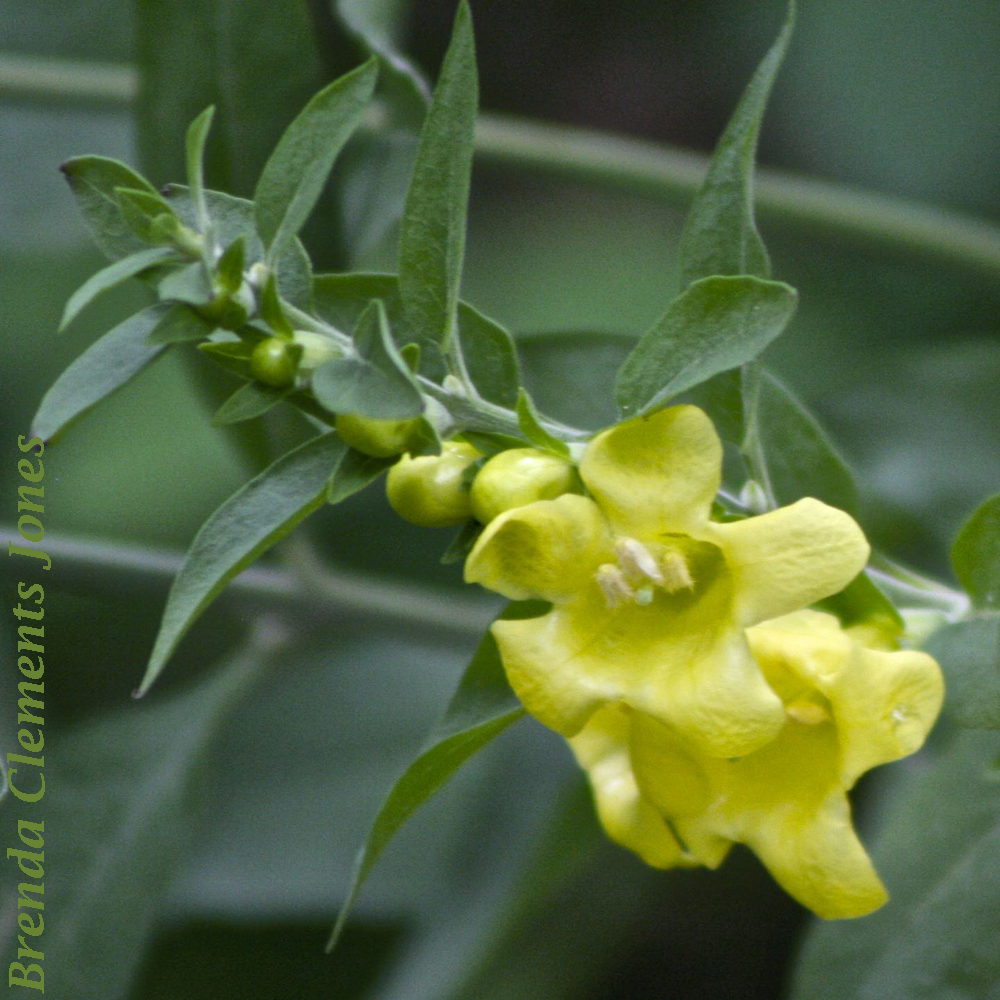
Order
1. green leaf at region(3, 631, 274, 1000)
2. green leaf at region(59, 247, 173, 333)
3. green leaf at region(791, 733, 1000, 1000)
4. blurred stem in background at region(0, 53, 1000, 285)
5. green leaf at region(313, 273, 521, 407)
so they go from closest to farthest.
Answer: green leaf at region(59, 247, 173, 333)
green leaf at region(313, 273, 521, 407)
green leaf at region(791, 733, 1000, 1000)
green leaf at region(3, 631, 274, 1000)
blurred stem in background at region(0, 53, 1000, 285)

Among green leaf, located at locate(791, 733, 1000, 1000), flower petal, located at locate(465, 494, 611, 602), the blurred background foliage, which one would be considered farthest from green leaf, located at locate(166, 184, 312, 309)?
green leaf, located at locate(791, 733, 1000, 1000)

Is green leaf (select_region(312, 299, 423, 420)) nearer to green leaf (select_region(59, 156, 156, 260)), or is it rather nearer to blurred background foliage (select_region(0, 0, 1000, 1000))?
green leaf (select_region(59, 156, 156, 260))

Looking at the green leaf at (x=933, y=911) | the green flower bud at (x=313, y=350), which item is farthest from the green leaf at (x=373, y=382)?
the green leaf at (x=933, y=911)

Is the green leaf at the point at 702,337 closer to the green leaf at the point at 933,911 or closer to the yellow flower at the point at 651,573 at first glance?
the yellow flower at the point at 651,573

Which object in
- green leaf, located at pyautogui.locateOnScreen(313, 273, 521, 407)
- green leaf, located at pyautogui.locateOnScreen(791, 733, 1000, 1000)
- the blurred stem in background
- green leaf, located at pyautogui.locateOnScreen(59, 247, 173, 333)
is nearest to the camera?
green leaf, located at pyautogui.locateOnScreen(59, 247, 173, 333)

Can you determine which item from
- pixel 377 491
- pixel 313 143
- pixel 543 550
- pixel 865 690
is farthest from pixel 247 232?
pixel 377 491

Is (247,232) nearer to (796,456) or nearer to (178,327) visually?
(178,327)
